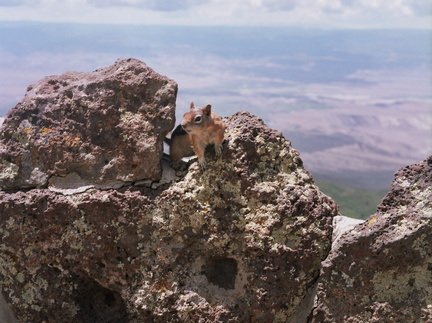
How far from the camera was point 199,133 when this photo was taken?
6070mm

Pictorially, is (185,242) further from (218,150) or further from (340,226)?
(340,226)

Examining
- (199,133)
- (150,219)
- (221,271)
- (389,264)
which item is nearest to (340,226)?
(389,264)

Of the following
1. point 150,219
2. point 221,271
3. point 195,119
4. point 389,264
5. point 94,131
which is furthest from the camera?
point 221,271

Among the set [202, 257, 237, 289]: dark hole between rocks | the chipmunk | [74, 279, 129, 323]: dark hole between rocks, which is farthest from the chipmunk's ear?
[74, 279, 129, 323]: dark hole between rocks

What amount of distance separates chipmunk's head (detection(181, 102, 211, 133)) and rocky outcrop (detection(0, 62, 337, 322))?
35cm

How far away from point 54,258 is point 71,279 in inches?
14.2

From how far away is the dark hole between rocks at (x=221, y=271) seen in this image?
6.20 meters

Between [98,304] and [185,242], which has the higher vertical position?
[185,242]

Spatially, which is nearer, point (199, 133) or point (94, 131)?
point (199, 133)

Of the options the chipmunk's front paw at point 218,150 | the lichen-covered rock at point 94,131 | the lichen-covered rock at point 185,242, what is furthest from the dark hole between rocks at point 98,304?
the chipmunk's front paw at point 218,150

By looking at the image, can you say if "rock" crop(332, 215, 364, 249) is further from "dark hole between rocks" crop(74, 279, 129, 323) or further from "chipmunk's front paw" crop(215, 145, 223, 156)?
"dark hole between rocks" crop(74, 279, 129, 323)

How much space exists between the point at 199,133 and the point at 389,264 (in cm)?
271

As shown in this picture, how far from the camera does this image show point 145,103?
6.26m

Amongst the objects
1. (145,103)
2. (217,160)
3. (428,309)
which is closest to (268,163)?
(217,160)
